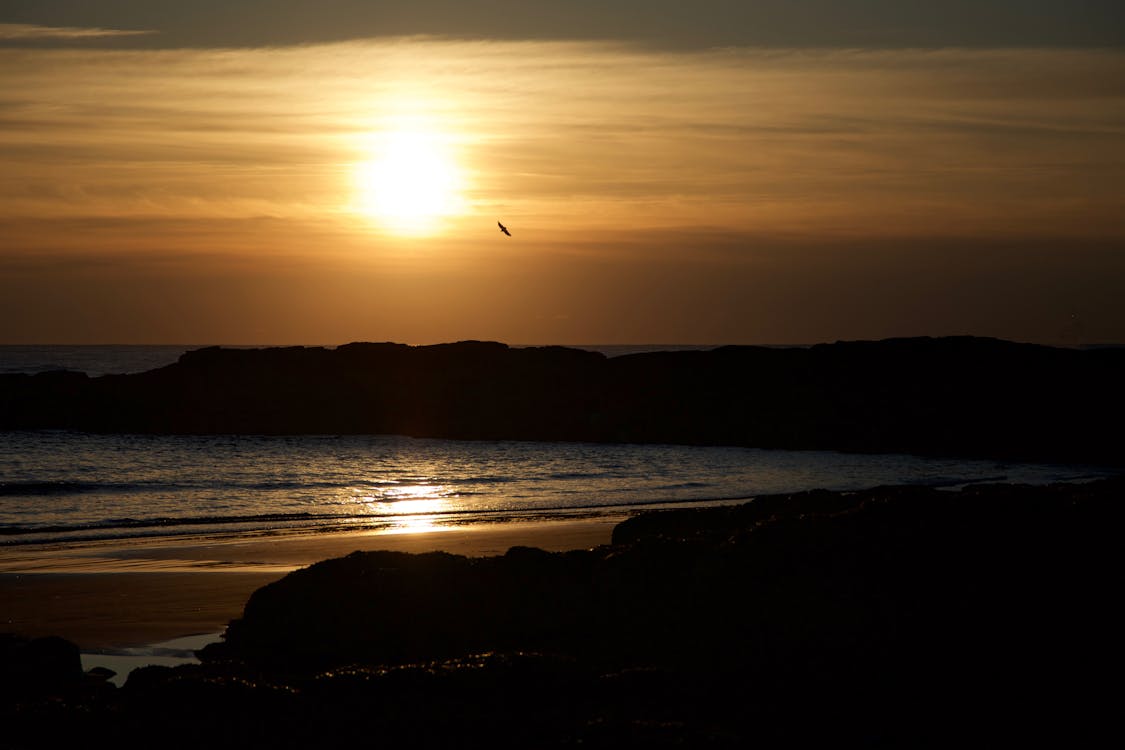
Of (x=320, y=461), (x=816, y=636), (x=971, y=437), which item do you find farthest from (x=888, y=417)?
(x=816, y=636)

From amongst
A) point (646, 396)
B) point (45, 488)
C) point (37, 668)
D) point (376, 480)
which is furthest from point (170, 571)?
point (646, 396)

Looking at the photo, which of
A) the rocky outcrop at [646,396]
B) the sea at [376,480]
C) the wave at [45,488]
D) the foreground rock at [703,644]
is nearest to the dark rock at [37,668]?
the foreground rock at [703,644]

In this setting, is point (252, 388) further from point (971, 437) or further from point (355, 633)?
point (355, 633)

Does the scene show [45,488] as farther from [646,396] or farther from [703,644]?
[646,396]

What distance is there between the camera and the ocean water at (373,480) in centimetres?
2548

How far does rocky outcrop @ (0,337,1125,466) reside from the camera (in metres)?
51.0

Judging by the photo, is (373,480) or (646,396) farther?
(646,396)

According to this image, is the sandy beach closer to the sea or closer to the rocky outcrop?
the sea

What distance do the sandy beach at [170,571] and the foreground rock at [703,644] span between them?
10.0 feet

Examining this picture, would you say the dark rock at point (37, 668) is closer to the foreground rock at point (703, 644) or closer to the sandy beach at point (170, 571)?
the foreground rock at point (703, 644)

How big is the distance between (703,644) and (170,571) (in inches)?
417

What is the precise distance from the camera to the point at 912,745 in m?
7.25

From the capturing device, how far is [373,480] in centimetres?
3562

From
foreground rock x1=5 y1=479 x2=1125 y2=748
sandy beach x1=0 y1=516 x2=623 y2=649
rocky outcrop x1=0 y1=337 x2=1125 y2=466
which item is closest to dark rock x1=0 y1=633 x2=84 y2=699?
foreground rock x1=5 y1=479 x2=1125 y2=748
